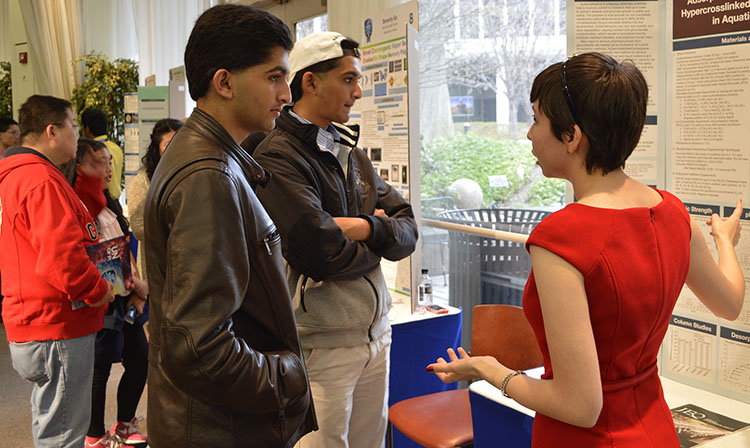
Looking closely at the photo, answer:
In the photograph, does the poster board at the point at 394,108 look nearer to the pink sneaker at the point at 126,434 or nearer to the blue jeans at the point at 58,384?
the blue jeans at the point at 58,384

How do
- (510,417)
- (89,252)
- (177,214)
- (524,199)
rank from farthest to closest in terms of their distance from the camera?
(524,199) < (89,252) < (510,417) < (177,214)

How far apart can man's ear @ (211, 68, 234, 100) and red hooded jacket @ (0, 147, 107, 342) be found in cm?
164

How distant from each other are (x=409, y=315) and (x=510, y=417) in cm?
116

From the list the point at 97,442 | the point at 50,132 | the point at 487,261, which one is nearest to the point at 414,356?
the point at 487,261

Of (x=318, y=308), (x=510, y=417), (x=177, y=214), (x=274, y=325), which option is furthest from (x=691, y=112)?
(x=177, y=214)

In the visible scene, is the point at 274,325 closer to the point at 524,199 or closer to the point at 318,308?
the point at 318,308

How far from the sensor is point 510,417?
198 cm

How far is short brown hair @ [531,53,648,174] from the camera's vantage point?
3.96 feet

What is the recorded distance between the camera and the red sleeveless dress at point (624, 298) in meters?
1.20

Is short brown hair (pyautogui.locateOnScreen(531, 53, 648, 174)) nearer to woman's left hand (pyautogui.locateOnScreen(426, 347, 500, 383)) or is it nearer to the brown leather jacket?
woman's left hand (pyautogui.locateOnScreen(426, 347, 500, 383))

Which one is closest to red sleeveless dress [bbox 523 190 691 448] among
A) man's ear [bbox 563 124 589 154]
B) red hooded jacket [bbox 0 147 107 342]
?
man's ear [bbox 563 124 589 154]

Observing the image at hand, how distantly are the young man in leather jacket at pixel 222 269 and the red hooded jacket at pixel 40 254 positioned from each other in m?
1.54

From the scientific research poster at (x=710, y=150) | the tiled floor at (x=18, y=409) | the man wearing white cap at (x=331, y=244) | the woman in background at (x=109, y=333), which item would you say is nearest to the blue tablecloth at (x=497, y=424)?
the man wearing white cap at (x=331, y=244)

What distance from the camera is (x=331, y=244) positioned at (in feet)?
6.38
